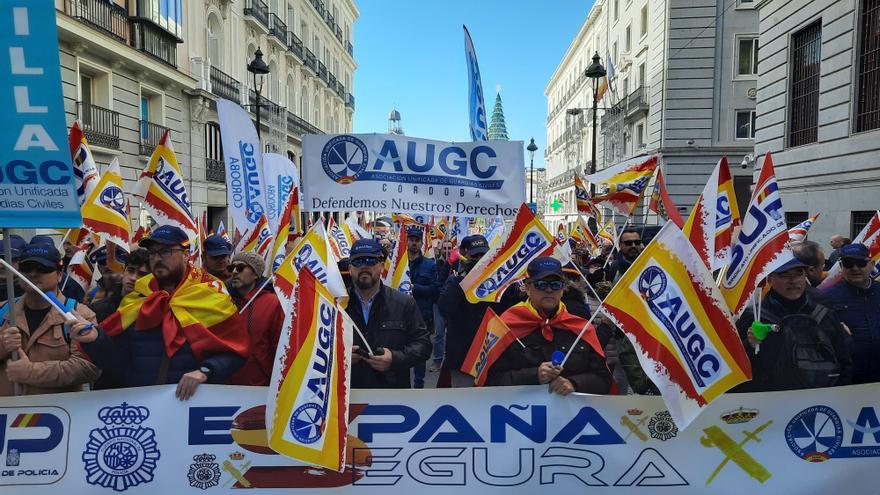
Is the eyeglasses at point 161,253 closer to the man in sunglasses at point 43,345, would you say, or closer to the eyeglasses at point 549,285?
the man in sunglasses at point 43,345

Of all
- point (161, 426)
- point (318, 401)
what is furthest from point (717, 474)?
point (161, 426)

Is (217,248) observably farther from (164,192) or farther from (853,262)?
(853,262)

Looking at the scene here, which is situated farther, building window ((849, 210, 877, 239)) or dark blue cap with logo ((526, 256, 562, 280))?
building window ((849, 210, 877, 239))

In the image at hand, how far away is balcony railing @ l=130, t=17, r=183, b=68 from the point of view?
17953 millimetres

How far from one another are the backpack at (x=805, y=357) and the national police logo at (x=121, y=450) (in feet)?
11.9

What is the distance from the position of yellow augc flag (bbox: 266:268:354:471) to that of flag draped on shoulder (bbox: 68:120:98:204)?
437 cm

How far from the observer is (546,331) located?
3.75m

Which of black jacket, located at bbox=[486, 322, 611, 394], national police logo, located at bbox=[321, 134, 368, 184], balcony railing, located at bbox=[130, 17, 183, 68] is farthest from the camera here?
balcony railing, located at bbox=[130, 17, 183, 68]

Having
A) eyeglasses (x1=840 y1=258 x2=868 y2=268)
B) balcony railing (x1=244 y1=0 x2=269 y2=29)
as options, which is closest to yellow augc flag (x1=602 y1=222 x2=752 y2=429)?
eyeglasses (x1=840 y1=258 x2=868 y2=268)

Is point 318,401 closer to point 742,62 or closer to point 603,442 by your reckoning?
point 603,442

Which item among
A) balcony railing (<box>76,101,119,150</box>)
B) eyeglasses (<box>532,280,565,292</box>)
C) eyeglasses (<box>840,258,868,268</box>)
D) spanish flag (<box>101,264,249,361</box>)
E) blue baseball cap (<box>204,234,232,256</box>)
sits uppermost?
balcony railing (<box>76,101,119,150</box>)

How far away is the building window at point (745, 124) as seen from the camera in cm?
2731

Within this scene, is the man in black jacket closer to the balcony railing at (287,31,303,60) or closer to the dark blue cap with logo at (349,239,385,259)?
the dark blue cap with logo at (349,239,385,259)

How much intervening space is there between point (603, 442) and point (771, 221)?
78.6 inches
